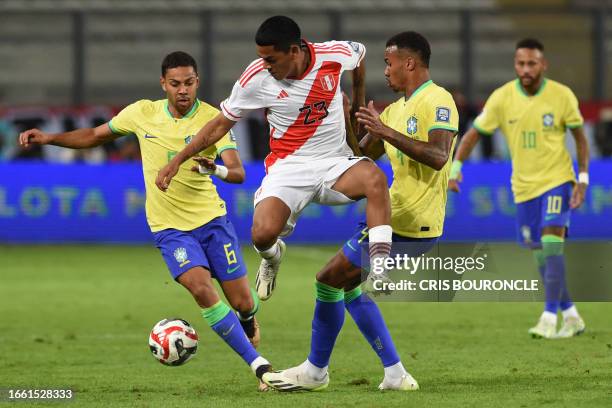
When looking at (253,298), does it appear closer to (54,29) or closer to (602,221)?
(602,221)

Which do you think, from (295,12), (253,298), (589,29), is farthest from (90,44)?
(253,298)

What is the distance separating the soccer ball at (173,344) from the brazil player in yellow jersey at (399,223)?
0.58 m

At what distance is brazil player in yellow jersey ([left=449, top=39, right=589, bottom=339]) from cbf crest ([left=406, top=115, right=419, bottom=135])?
2706 millimetres

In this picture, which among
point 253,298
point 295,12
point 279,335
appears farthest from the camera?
point 295,12

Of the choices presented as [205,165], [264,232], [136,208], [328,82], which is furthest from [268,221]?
[136,208]

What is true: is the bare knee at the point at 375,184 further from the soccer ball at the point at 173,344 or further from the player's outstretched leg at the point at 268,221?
the soccer ball at the point at 173,344

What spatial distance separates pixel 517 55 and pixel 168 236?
384 centimetres

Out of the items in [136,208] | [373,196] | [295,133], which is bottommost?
[136,208]

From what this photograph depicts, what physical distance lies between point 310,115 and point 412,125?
0.61 meters

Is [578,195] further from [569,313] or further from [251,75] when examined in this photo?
[251,75]

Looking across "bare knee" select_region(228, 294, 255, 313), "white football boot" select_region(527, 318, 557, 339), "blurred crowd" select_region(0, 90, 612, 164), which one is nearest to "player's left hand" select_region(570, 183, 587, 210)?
"white football boot" select_region(527, 318, 557, 339)

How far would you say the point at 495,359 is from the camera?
8992mm

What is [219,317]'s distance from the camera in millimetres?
7863

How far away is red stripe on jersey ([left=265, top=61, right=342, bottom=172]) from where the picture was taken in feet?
24.8
